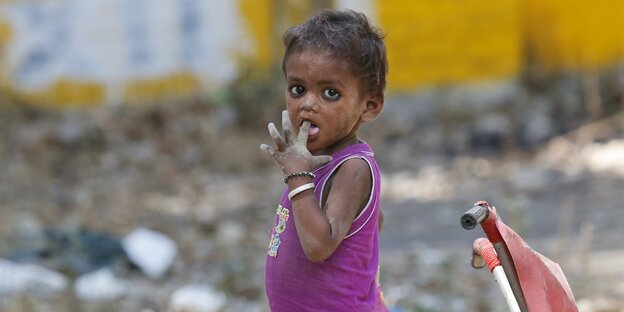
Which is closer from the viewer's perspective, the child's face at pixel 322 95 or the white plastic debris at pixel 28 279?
the child's face at pixel 322 95

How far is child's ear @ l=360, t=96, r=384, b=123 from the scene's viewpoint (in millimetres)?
2604

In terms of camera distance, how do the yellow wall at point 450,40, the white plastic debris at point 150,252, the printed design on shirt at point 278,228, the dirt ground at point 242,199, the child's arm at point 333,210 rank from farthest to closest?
the yellow wall at point 450,40
the white plastic debris at point 150,252
the dirt ground at point 242,199
the printed design on shirt at point 278,228
the child's arm at point 333,210

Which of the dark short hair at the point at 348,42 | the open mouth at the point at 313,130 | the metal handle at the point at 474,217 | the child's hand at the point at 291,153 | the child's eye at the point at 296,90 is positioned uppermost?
the dark short hair at the point at 348,42

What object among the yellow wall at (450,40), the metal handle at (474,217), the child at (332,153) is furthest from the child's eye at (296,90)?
the yellow wall at (450,40)

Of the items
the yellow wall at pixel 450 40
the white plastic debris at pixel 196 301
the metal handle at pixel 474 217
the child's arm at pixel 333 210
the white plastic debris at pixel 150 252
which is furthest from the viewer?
the yellow wall at pixel 450 40

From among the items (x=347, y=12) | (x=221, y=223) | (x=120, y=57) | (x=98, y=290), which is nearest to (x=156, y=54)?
(x=120, y=57)

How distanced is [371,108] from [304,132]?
238mm

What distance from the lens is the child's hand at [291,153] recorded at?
2.39 meters

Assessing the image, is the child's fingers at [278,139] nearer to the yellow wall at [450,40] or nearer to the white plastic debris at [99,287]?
the white plastic debris at [99,287]

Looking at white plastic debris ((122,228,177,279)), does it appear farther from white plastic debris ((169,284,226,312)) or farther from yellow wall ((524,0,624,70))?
yellow wall ((524,0,624,70))

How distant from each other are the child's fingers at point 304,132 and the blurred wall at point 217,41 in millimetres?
7088

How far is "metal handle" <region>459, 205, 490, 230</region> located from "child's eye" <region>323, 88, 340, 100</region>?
1.50 ft

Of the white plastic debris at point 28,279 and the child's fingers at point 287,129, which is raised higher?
the white plastic debris at point 28,279

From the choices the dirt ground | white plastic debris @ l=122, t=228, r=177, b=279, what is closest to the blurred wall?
the dirt ground
